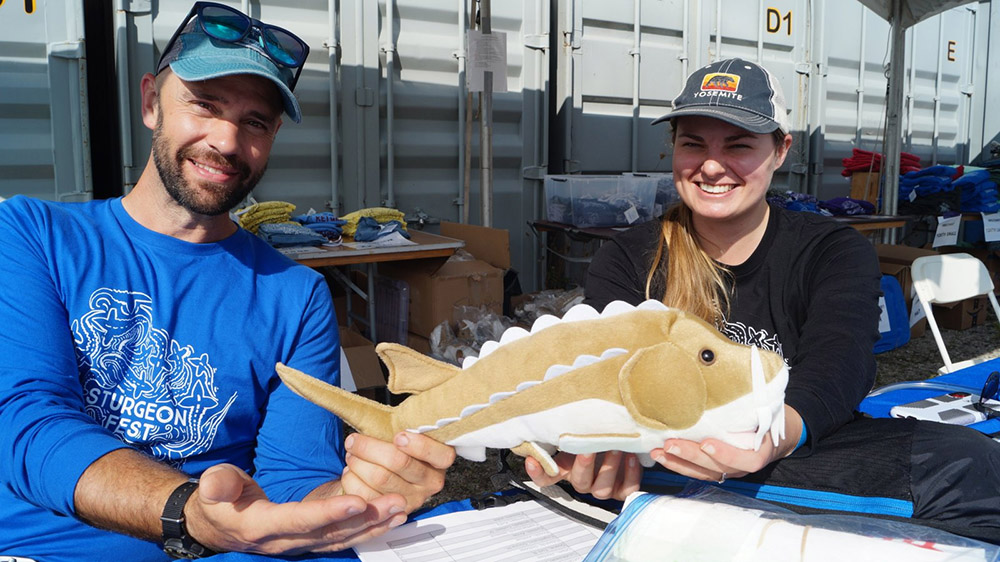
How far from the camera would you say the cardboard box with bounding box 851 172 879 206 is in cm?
622

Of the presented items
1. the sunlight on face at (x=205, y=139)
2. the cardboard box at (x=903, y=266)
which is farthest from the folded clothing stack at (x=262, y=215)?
the cardboard box at (x=903, y=266)

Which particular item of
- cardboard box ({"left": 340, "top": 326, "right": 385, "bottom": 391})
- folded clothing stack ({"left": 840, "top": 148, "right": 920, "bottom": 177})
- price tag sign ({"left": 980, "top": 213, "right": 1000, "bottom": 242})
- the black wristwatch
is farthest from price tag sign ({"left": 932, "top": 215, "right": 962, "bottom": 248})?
the black wristwatch

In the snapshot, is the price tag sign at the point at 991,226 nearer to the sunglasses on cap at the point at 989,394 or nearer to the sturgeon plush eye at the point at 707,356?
the sunglasses on cap at the point at 989,394

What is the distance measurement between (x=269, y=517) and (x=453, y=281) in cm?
285

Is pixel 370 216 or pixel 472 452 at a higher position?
pixel 370 216

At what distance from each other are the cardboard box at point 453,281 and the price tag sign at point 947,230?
3.90m

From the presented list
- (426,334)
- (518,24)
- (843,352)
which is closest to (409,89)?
(518,24)

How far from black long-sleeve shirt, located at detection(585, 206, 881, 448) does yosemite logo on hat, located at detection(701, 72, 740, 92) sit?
1.22 feet

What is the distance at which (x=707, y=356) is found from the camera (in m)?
0.86

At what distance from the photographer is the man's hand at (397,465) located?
101 centimetres

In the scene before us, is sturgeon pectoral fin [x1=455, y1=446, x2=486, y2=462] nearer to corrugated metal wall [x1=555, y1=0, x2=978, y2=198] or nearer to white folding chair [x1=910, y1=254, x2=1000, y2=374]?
white folding chair [x1=910, y1=254, x2=1000, y2=374]

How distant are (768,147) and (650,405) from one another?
2.74 feet

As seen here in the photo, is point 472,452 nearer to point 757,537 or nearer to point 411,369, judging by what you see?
point 411,369

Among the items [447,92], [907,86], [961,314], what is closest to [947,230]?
[961,314]
